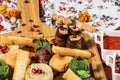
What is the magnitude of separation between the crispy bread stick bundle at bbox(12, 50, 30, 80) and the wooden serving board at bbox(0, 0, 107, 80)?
34cm

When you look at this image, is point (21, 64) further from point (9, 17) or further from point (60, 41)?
point (9, 17)

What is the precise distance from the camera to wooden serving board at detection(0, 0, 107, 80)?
8.84ft

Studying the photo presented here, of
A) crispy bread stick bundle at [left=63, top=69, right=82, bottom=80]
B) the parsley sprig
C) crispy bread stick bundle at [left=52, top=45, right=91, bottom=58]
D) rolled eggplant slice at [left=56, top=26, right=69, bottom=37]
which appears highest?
rolled eggplant slice at [left=56, top=26, right=69, bottom=37]

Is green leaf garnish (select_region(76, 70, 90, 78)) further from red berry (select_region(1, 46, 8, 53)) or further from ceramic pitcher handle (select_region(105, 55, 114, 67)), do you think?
red berry (select_region(1, 46, 8, 53))

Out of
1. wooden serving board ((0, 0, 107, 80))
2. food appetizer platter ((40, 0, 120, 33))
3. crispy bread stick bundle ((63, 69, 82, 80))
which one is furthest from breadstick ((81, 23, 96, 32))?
crispy bread stick bundle ((63, 69, 82, 80))

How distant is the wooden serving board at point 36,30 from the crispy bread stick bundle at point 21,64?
34 centimetres

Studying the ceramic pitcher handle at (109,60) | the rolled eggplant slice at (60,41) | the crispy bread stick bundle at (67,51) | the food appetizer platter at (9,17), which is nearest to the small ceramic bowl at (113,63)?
the ceramic pitcher handle at (109,60)

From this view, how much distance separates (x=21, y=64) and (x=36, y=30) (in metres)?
0.47

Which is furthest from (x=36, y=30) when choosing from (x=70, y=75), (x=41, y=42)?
(x=70, y=75)

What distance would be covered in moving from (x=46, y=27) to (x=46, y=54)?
381mm

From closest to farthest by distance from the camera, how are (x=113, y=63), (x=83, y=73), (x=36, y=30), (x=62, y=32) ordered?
1. (x=83, y=73)
2. (x=113, y=63)
3. (x=62, y=32)
4. (x=36, y=30)

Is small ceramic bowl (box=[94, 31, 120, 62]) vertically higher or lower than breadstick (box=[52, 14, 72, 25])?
lower

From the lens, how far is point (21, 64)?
8.36 ft

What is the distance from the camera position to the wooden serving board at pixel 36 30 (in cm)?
269
